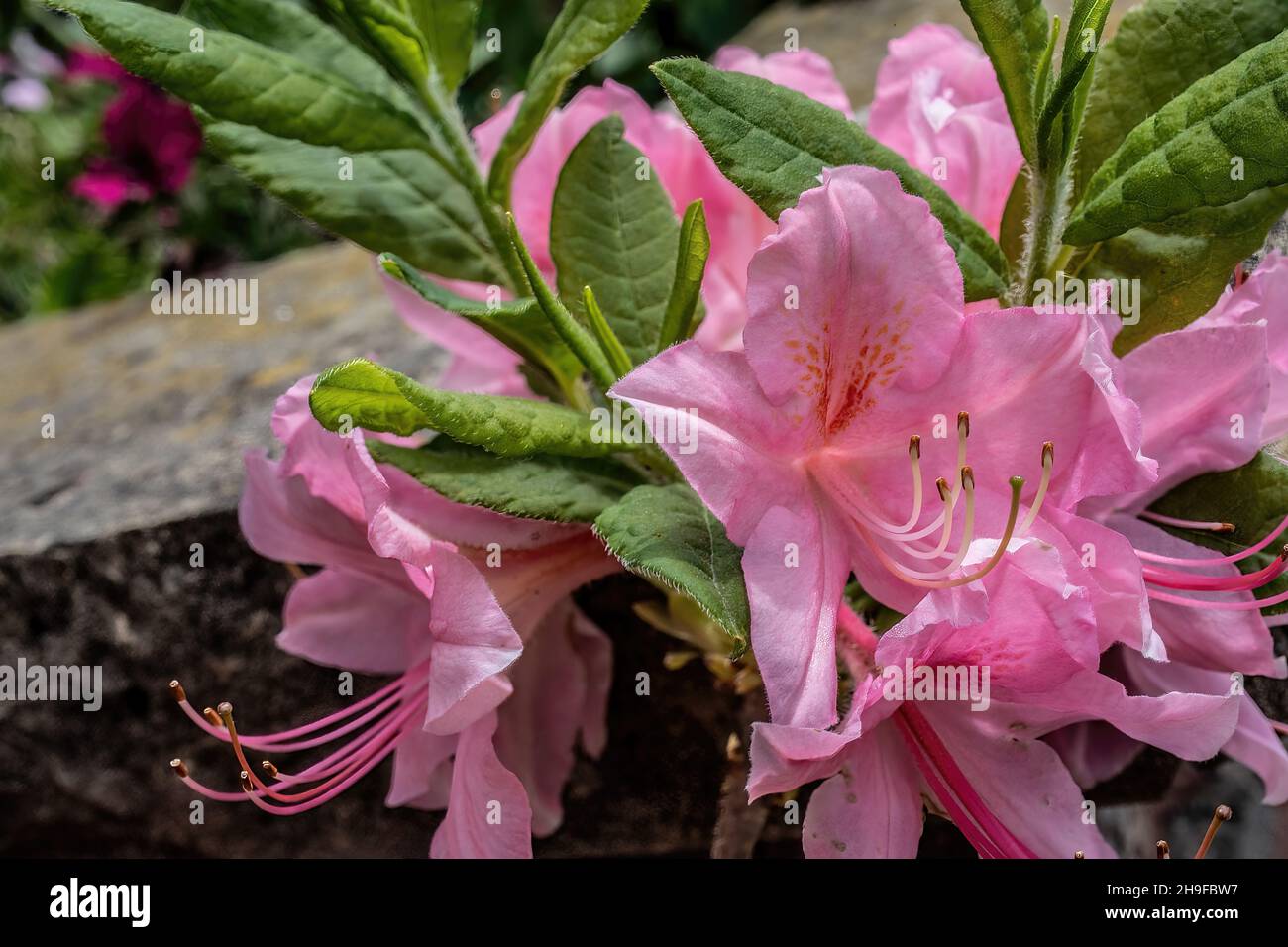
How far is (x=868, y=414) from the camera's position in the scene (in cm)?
56

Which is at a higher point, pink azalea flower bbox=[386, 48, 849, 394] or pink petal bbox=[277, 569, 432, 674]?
pink azalea flower bbox=[386, 48, 849, 394]

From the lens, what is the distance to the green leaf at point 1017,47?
1.87ft

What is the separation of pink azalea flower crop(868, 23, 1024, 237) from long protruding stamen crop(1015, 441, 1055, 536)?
0.64ft

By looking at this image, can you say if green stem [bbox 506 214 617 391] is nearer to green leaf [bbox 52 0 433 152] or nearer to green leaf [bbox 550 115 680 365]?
green leaf [bbox 550 115 680 365]

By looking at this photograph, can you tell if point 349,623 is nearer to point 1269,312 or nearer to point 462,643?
point 462,643

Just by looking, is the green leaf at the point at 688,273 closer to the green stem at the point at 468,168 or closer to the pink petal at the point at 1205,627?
the green stem at the point at 468,168

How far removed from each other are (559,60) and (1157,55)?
1.02 ft

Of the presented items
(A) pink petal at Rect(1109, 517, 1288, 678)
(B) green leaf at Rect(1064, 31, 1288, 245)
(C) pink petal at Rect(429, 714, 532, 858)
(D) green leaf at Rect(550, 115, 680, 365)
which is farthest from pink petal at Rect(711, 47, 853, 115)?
(C) pink petal at Rect(429, 714, 532, 858)

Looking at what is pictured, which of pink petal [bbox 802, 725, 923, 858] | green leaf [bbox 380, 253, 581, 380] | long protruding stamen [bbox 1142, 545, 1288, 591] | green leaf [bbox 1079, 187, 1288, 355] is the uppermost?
green leaf [bbox 1079, 187, 1288, 355]

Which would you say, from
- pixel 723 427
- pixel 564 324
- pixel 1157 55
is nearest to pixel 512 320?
pixel 564 324

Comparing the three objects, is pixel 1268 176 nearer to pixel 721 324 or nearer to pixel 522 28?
pixel 721 324

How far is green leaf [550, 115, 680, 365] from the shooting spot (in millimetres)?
665

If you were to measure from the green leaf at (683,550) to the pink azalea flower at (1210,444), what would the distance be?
0.57ft

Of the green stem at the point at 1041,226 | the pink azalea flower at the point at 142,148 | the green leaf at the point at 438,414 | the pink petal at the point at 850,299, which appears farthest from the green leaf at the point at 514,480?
the pink azalea flower at the point at 142,148
